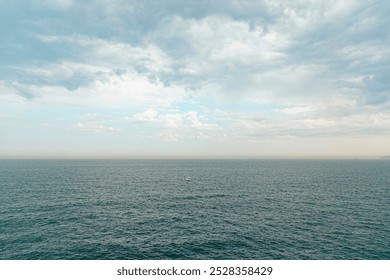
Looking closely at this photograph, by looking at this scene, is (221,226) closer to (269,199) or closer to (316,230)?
(316,230)

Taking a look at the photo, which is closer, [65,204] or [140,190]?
[65,204]

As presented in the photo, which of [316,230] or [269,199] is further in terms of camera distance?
[269,199]

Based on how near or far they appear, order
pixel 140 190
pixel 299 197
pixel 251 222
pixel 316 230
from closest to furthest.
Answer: pixel 316 230, pixel 251 222, pixel 299 197, pixel 140 190

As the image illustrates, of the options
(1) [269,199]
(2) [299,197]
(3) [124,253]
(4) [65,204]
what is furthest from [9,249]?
(2) [299,197]

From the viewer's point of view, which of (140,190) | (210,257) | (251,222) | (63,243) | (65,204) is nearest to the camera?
(210,257)

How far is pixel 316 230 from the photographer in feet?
220

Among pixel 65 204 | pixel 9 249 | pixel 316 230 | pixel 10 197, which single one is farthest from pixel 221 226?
pixel 10 197

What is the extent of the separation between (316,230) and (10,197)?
118933 millimetres

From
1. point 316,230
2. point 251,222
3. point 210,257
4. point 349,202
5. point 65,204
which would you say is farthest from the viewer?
point 349,202

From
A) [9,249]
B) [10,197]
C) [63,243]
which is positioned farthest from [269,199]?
[10,197]

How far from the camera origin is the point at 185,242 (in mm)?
59219

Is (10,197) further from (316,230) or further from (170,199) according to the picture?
(316,230)

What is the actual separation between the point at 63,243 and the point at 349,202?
104 meters

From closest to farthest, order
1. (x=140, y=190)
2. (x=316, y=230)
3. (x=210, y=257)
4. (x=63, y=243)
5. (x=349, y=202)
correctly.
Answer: (x=210, y=257), (x=63, y=243), (x=316, y=230), (x=349, y=202), (x=140, y=190)
